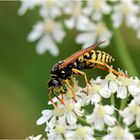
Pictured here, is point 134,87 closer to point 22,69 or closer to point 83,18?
point 83,18

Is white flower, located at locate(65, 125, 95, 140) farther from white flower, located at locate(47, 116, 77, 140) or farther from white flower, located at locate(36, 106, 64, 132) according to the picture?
white flower, located at locate(36, 106, 64, 132)

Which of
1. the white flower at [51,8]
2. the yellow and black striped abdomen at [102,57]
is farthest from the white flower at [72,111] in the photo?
the white flower at [51,8]

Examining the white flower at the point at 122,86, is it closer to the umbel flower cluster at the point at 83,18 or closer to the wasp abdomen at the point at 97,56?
the wasp abdomen at the point at 97,56

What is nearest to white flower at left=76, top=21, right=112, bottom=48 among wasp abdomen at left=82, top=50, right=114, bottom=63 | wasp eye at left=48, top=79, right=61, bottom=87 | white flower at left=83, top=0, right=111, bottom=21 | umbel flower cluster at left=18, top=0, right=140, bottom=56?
umbel flower cluster at left=18, top=0, right=140, bottom=56

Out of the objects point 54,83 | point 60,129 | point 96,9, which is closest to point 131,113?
point 60,129

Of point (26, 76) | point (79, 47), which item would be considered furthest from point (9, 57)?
point (79, 47)

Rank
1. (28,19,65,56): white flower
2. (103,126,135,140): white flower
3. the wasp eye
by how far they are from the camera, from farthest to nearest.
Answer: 1. (28,19,65,56): white flower
2. the wasp eye
3. (103,126,135,140): white flower
